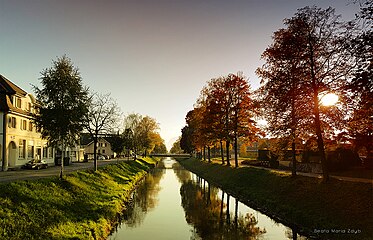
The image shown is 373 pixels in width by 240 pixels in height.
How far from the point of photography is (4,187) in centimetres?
1639

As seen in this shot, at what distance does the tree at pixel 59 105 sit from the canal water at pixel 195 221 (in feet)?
26.9

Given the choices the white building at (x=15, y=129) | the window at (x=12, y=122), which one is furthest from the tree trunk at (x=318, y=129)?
the window at (x=12, y=122)

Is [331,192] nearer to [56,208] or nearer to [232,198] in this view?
[232,198]

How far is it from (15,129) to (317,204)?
38.3m

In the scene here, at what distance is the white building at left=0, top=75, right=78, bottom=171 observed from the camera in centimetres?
3806

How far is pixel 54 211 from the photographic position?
1723 cm

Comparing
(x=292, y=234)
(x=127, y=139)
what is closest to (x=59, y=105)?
(x=292, y=234)

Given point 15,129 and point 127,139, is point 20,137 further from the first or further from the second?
point 127,139

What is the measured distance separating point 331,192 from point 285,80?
894 centimetres

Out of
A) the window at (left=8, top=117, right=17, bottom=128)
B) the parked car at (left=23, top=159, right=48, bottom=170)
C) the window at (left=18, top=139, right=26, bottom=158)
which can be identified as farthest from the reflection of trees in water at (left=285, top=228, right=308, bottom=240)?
the window at (left=18, top=139, right=26, bottom=158)

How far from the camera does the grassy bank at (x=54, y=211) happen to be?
45.8ft

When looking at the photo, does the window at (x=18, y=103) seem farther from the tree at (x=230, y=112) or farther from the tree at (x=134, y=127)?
the tree at (x=134, y=127)

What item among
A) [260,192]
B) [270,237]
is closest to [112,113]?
[260,192]

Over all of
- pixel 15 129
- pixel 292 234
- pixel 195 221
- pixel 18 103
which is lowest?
pixel 195 221
